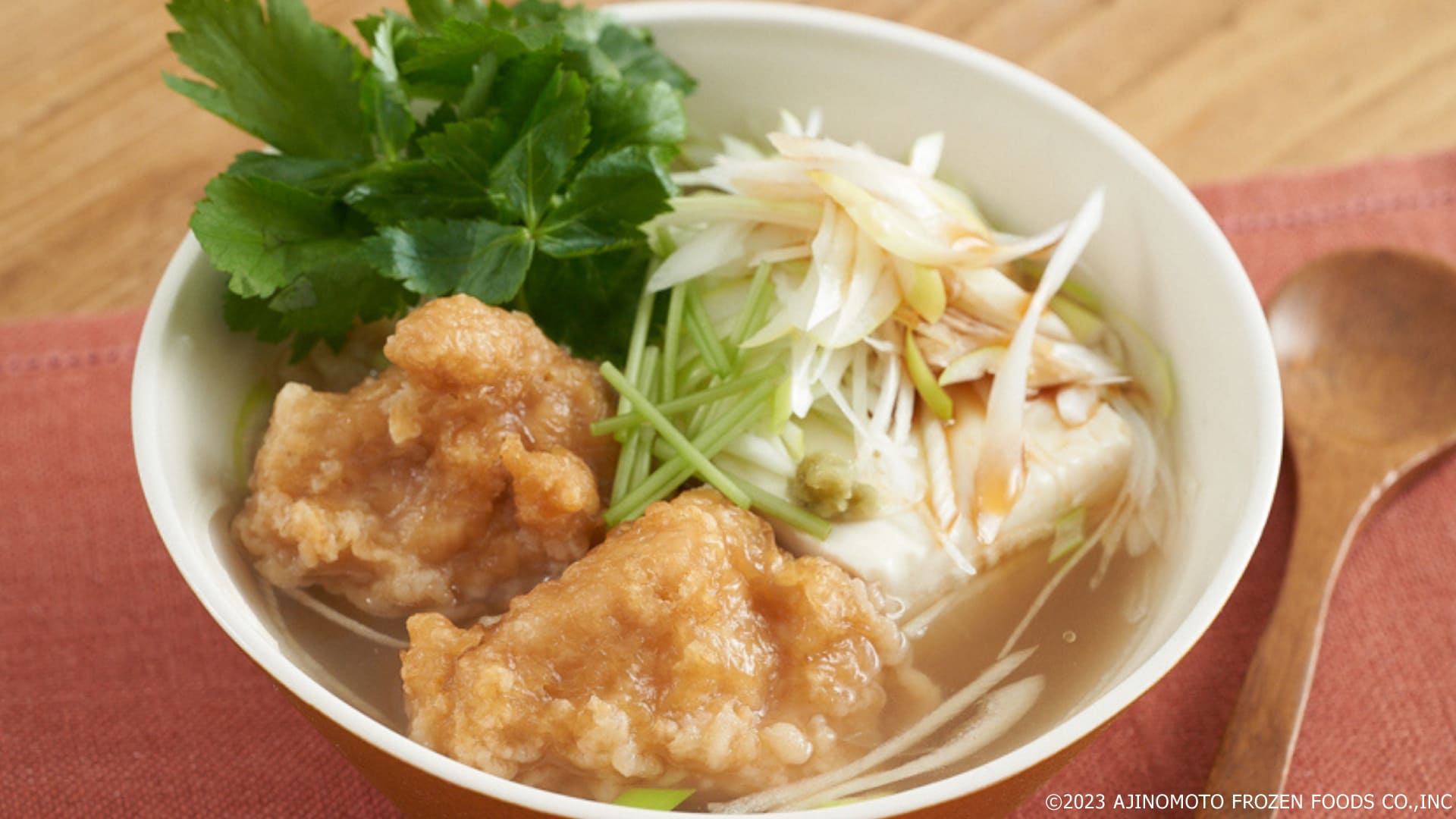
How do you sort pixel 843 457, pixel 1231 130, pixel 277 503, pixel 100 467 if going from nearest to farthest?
pixel 277 503, pixel 843 457, pixel 100 467, pixel 1231 130

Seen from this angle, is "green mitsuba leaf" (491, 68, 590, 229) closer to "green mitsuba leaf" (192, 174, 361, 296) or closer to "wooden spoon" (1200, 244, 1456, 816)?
"green mitsuba leaf" (192, 174, 361, 296)

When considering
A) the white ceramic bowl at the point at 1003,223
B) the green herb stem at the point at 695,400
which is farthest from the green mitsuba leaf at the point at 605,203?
the white ceramic bowl at the point at 1003,223

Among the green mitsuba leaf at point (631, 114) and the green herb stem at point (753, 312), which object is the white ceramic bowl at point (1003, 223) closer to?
the green mitsuba leaf at point (631, 114)

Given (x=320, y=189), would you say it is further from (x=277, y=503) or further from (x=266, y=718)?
(x=266, y=718)

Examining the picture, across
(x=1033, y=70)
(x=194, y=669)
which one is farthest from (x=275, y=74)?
(x=1033, y=70)

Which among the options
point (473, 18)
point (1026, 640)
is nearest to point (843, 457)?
point (1026, 640)

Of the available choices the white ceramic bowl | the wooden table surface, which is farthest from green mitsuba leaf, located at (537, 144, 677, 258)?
the wooden table surface
